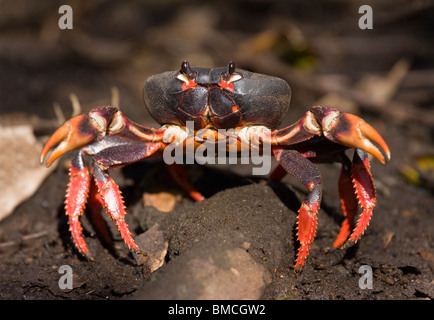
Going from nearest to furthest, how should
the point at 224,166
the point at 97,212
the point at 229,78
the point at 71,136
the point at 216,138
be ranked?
the point at 71,136 < the point at 229,78 < the point at 216,138 < the point at 97,212 < the point at 224,166

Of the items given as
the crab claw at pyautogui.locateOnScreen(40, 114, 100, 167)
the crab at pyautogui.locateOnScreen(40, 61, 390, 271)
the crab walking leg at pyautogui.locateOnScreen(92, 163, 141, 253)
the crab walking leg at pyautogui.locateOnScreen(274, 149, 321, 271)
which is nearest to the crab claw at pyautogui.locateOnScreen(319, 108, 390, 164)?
the crab at pyautogui.locateOnScreen(40, 61, 390, 271)

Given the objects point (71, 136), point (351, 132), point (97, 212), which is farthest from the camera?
point (97, 212)

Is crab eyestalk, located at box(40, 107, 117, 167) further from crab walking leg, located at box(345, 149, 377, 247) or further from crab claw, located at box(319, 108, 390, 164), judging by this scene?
crab walking leg, located at box(345, 149, 377, 247)

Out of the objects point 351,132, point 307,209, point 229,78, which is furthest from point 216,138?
point 351,132

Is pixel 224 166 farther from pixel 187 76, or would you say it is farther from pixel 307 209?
pixel 307 209

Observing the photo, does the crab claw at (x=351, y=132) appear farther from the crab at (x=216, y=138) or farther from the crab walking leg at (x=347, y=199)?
the crab walking leg at (x=347, y=199)

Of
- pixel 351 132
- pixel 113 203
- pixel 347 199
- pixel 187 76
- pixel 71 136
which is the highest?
pixel 187 76

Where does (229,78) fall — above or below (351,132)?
above

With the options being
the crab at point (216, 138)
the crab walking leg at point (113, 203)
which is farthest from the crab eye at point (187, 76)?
the crab walking leg at point (113, 203)

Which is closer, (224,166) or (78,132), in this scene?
(78,132)
